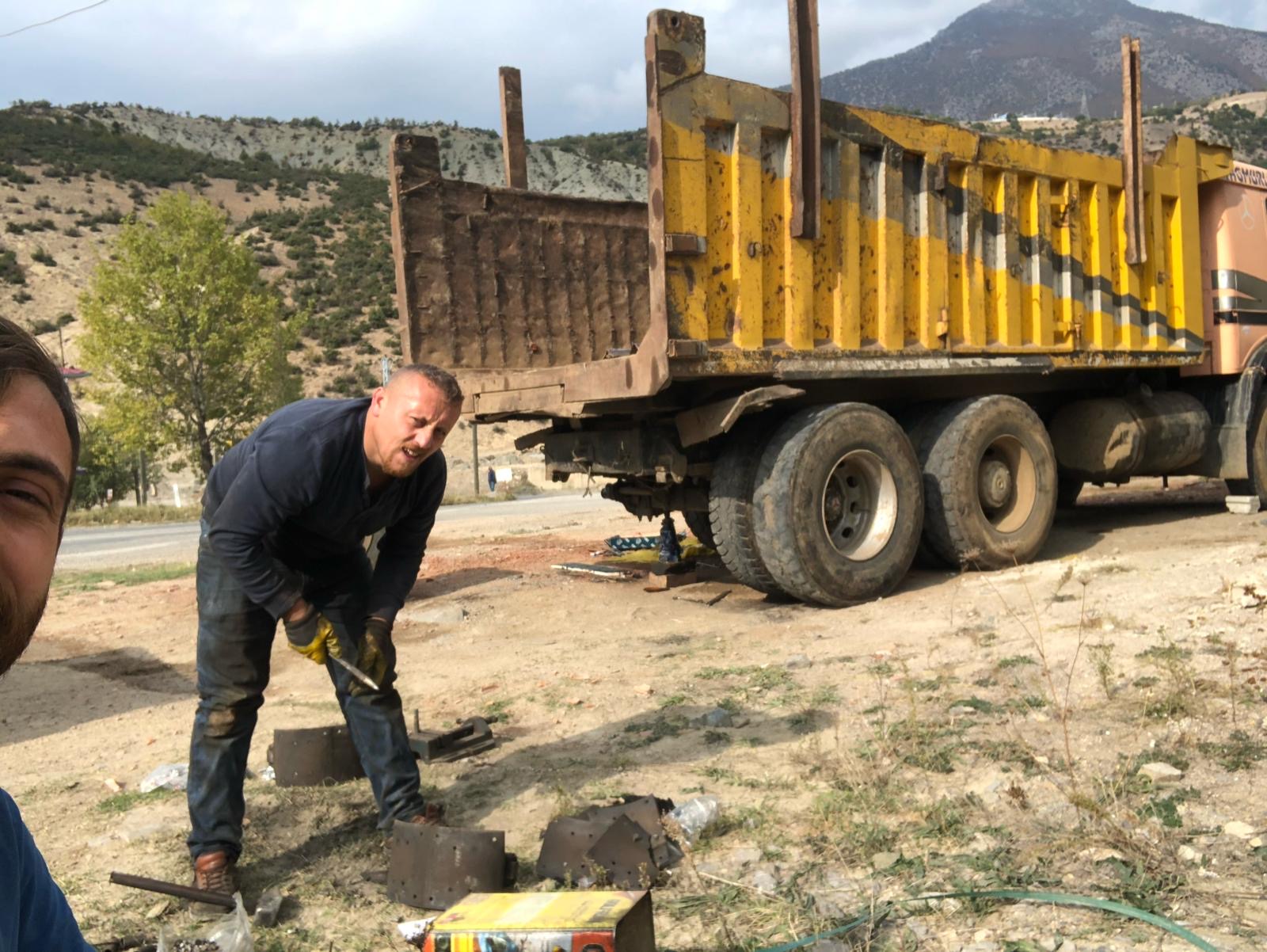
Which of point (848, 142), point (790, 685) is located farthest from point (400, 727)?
point (848, 142)

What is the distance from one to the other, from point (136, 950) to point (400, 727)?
1.14 metres

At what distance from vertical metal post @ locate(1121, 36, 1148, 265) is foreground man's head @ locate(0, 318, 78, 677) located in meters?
8.32

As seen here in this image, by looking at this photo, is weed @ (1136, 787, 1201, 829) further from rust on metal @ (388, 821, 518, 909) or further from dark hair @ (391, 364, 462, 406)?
dark hair @ (391, 364, 462, 406)

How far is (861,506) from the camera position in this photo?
6598 mm

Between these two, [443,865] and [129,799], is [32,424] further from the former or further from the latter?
[129,799]

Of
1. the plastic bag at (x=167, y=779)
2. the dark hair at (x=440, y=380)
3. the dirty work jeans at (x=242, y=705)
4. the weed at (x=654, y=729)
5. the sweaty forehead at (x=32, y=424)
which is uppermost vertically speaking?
the dark hair at (x=440, y=380)

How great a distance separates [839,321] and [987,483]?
5.93 ft

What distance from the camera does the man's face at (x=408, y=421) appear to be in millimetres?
3160

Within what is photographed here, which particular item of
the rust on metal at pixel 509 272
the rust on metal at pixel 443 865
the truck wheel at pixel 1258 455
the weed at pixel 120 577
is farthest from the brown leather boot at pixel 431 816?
the truck wheel at pixel 1258 455

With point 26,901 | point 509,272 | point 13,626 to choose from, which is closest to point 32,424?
point 13,626

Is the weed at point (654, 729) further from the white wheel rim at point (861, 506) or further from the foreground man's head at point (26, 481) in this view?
the foreground man's head at point (26, 481)

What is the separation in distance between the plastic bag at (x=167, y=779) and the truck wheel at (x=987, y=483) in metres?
4.67

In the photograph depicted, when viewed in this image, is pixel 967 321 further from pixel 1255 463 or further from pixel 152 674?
pixel 152 674

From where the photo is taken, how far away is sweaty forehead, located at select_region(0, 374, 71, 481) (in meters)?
0.92
